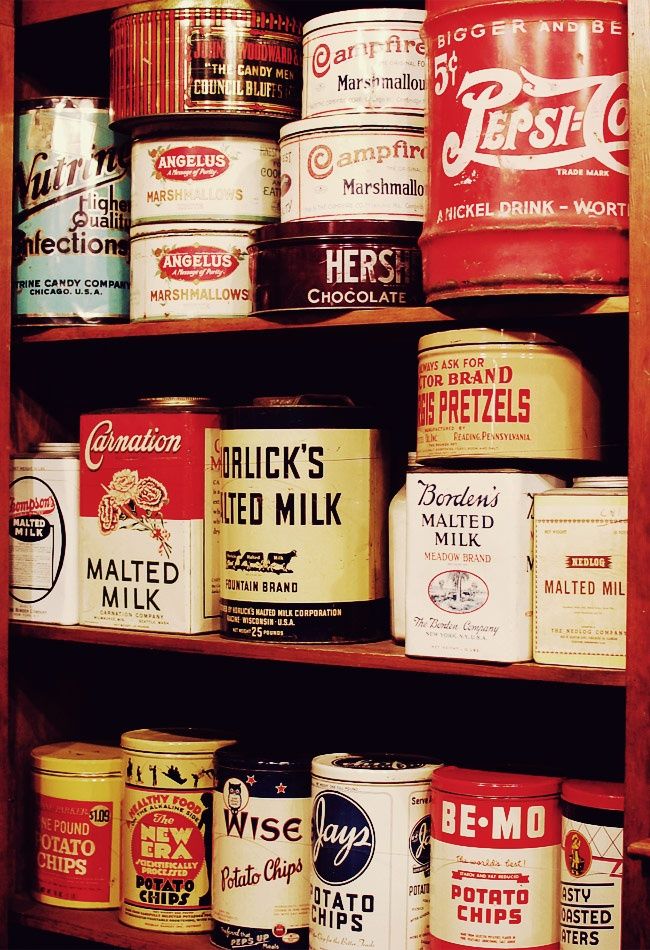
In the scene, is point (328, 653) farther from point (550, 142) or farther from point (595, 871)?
point (550, 142)

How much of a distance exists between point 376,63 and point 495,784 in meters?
0.92

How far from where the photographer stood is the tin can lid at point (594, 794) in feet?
5.25

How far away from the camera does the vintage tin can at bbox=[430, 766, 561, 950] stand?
5.44 feet

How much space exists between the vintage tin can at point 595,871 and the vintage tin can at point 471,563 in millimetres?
191

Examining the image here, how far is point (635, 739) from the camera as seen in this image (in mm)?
1513

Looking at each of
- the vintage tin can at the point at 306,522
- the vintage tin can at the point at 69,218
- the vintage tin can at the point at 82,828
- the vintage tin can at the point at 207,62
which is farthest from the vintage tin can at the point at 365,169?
the vintage tin can at the point at 82,828

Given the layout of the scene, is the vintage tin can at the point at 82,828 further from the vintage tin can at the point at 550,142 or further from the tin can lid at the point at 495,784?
the vintage tin can at the point at 550,142

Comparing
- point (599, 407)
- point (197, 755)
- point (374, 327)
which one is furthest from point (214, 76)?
point (197, 755)

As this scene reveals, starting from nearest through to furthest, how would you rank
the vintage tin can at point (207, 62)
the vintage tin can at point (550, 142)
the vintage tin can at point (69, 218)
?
the vintage tin can at point (550, 142) < the vintage tin can at point (207, 62) < the vintage tin can at point (69, 218)

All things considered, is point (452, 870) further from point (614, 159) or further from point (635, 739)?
point (614, 159)

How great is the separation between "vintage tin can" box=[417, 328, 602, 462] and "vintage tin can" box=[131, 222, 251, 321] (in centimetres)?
38

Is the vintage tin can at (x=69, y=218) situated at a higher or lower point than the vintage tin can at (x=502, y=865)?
higher

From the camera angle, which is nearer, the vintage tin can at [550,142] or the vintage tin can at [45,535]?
the vintage tin can at [550,142]

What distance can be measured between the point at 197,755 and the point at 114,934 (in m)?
0.28
